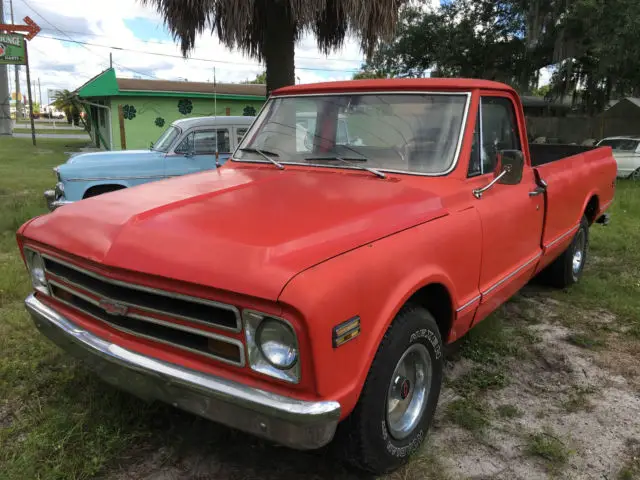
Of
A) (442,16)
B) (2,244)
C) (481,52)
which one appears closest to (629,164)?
(481,52)

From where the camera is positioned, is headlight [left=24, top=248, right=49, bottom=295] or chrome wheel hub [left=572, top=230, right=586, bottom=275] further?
chrome wheel hub [left=572, top=230, right=586, bottom=275]

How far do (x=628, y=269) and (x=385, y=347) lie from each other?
15.6 feet

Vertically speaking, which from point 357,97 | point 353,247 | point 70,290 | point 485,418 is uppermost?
point 357,97

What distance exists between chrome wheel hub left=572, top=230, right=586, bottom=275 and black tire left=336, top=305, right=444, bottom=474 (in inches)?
133

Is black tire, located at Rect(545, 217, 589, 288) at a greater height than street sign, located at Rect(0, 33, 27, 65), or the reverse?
street sign, located at Rect(0, 33, 27, 65)

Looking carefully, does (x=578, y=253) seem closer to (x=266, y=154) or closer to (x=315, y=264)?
(x=266, y=154)

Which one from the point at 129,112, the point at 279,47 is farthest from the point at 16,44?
the point at 279,47

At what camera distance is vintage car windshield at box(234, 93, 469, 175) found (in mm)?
3160

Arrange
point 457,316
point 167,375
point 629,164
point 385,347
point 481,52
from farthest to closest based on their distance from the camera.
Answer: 1. point 481,52
2. point 629,164
3. point 457,316
4. point 385,347
5. point 167,375

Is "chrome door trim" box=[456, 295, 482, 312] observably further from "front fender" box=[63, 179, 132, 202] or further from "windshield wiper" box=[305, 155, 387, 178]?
"front fender" box=[63, 179, 132, 202]

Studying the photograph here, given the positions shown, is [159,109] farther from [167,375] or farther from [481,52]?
[167,375]

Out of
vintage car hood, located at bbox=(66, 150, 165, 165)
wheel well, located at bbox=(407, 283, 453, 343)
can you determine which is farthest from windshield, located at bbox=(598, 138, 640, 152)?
wheel well, located at bbox=(407, 283, 453, 343)

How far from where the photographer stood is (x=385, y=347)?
89.7 inches

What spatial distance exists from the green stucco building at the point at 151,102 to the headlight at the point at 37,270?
1776 centimetres
